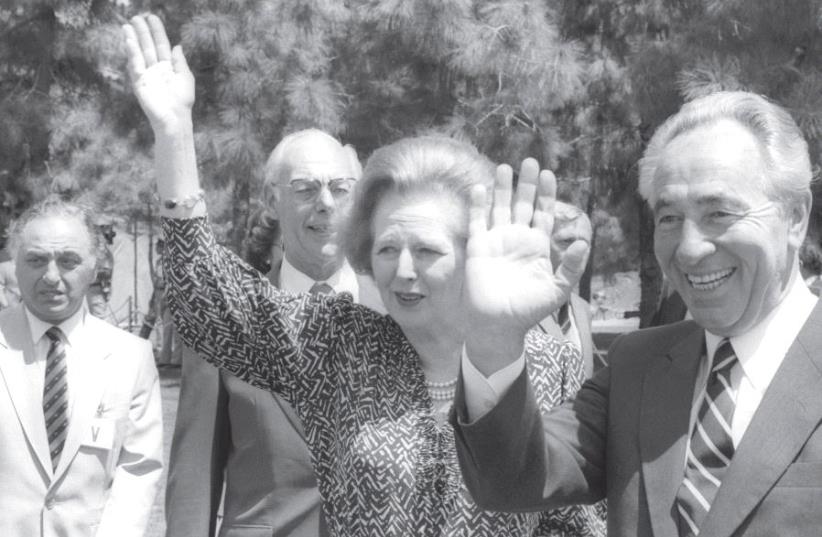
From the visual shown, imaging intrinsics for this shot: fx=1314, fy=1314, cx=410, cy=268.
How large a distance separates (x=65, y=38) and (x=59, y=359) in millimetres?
12176

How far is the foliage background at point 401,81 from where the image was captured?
10.4 meters

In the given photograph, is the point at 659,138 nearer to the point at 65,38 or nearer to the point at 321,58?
the point at 321,58

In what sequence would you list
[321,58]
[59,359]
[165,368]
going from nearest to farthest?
[59,359], [321,58], [165,368]

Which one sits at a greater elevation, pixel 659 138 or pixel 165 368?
pixel 659 138

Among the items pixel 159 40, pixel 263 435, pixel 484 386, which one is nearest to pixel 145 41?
pixel 159 40

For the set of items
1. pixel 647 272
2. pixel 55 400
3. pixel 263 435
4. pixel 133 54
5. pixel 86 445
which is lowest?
pixel 647 272

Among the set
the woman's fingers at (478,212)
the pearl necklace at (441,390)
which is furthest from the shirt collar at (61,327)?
the woman's fingers at (478,212)

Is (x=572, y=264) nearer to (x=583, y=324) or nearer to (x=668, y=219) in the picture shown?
(x=668, y=219)

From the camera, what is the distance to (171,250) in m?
2.46

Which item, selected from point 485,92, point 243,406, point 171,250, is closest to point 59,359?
point 243,406

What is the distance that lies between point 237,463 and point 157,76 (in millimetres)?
1261

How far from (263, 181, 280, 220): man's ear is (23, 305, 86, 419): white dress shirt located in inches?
29.2

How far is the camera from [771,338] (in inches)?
88.4

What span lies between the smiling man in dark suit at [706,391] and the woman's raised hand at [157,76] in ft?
2.65
